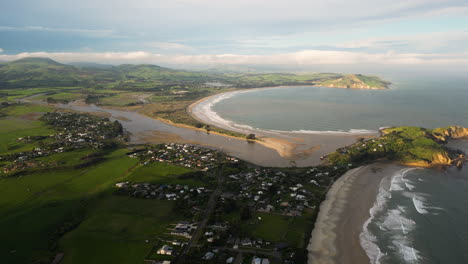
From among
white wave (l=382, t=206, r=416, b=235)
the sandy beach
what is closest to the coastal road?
the sandy beach

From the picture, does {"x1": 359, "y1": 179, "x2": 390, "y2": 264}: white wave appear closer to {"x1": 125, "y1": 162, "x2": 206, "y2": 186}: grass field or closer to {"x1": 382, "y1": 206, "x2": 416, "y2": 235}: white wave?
{"x1": 382, "y1": 206, "x2": 416, "y2": 235}: white wave

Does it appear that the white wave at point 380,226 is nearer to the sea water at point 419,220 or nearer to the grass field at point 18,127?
the sea water at point 419,220

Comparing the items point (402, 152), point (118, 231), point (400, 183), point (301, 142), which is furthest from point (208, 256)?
point (402, 152)

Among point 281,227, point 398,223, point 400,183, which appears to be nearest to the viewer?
point 281,227

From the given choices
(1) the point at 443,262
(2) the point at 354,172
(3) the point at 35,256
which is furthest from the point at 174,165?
(1) the point at 443,262

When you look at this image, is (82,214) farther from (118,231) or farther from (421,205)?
(421,205)

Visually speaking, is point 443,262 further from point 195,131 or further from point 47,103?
point 47,103

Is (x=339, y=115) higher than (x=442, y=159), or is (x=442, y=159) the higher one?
(x=339, y=115)
